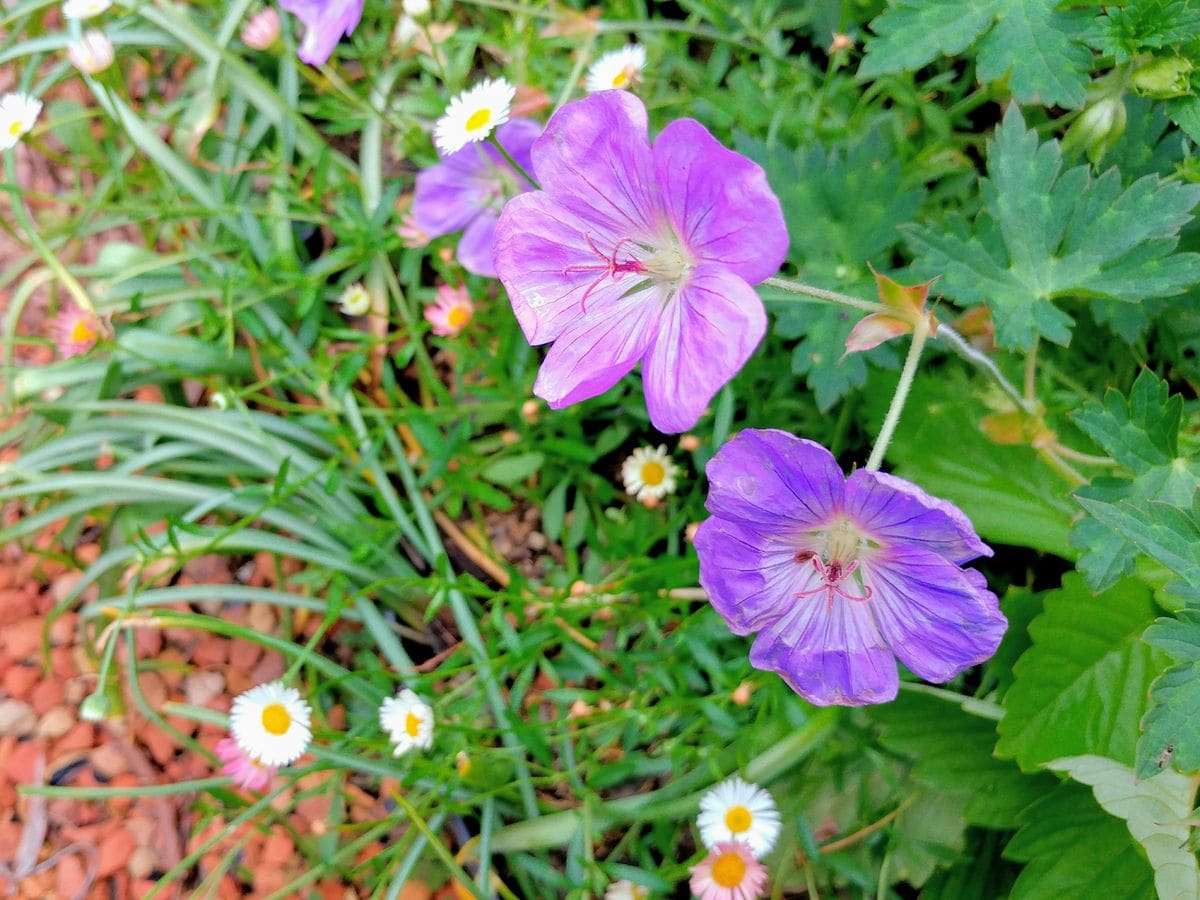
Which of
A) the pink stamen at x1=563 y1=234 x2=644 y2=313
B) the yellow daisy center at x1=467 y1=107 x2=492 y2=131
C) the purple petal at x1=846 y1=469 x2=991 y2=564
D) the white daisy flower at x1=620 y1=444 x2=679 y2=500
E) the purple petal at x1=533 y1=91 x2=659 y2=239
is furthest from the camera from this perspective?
the white daisy flower at x1=620 y1=444 x2=679 y2=500

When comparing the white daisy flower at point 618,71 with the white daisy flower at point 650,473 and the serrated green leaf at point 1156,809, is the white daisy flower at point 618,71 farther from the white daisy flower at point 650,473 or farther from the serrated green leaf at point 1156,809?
the serrated green leaf at point 1156,809

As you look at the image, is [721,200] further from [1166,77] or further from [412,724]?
[412,724]

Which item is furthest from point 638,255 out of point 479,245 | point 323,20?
point 323,20

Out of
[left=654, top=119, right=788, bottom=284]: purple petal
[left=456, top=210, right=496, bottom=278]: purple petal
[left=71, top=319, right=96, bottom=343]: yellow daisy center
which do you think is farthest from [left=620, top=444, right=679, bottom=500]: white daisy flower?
[left=71, top=319, right=96, bottom=343]: yellow daisy center

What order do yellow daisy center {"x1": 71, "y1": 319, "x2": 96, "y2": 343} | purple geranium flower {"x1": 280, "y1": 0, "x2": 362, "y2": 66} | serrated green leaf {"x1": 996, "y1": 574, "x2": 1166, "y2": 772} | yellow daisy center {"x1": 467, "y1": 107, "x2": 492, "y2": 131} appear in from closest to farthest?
serrated green leaf {"x1": 996, "y1": 574, "x2": 1166, "y2": 772}, yellow daisy center {"x1": 467, "y1": 107, "x2": 492, "y2": 131}, purple geranium flower {"x1": 280, "y1": 0, "x2": 362, "y2": 66}, yellow daisy center {"x1": 71, "y1": 319, "x2": 96, "y2": 343}

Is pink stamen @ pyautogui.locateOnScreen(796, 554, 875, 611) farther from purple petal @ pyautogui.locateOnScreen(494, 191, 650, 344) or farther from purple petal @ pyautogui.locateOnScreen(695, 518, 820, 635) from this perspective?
purple petal @ pyautogui.locateOnScreen(494, 191, 650, 344)

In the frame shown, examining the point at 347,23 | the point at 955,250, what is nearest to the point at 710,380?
the point at 955,250

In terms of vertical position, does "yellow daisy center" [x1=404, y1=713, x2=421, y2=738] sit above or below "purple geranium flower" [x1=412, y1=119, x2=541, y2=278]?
below
